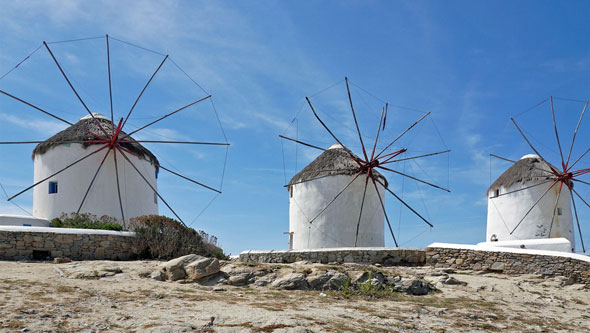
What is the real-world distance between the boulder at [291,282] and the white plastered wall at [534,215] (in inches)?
721

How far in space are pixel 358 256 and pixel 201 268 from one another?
6409mm

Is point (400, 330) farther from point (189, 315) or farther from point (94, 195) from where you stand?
point (94, 195)

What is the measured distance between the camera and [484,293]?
1294 cm

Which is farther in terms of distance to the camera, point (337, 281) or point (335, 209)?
point (335, 209)

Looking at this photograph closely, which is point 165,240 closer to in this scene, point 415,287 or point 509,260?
point 415,287

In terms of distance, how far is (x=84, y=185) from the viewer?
74.1 ft

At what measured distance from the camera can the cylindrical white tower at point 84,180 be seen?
887 inches

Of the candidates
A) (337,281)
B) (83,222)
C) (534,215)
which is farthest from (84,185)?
(534,215)

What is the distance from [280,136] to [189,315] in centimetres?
1351

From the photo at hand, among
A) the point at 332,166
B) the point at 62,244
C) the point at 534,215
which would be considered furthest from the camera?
the point at 534,215

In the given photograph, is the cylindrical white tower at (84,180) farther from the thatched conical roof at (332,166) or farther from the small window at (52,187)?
the thatched conical roof at (332,166)

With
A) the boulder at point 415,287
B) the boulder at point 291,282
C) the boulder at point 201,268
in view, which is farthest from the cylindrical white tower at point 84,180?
the boulder at point 415,287

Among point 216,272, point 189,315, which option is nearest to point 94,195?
point 216,272

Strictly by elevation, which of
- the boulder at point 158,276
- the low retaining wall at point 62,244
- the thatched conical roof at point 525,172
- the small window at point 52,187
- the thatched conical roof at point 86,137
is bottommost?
the boulder at point 158,276
